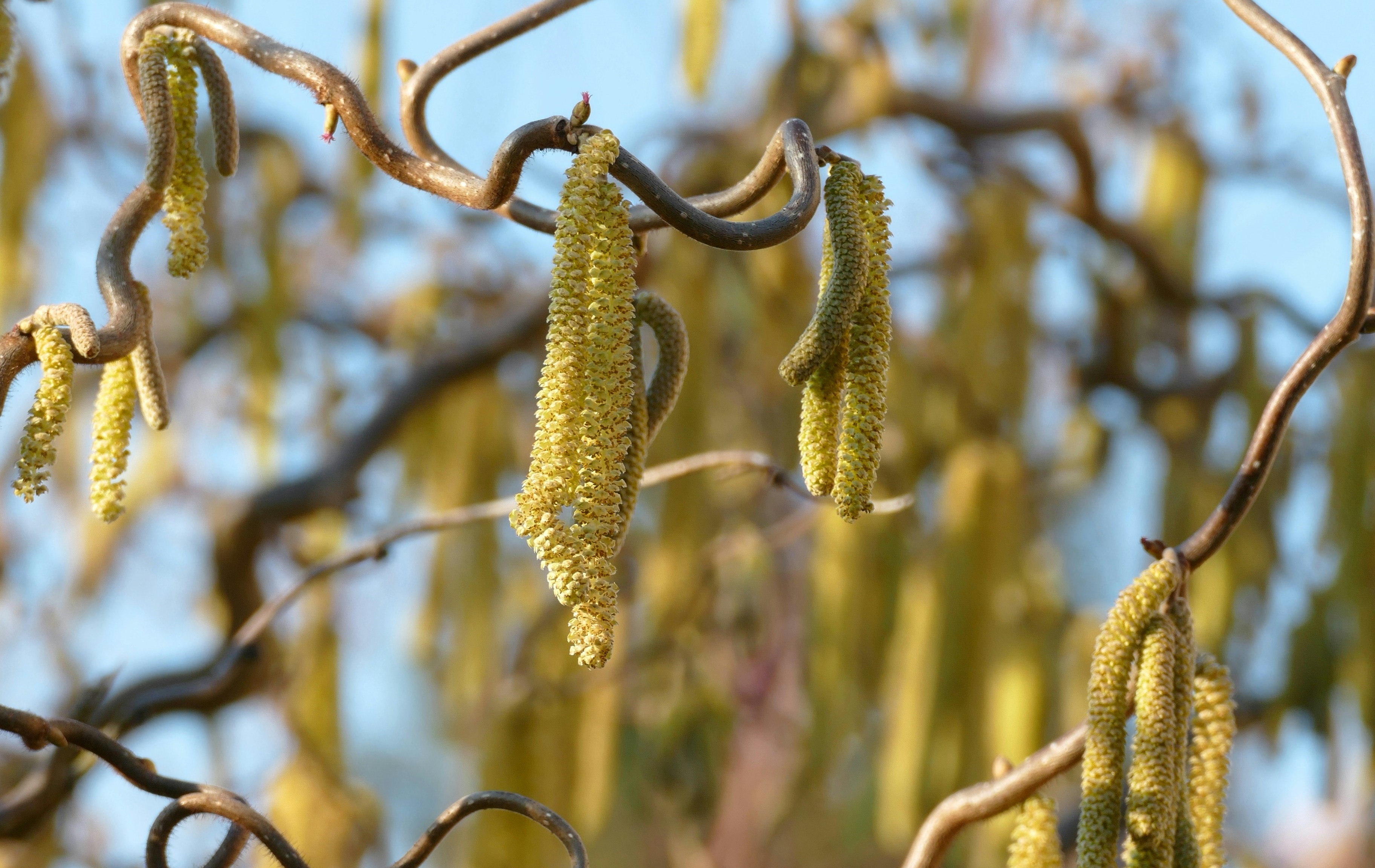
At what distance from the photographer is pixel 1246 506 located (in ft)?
2.60

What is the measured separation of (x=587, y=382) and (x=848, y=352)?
0.15 m

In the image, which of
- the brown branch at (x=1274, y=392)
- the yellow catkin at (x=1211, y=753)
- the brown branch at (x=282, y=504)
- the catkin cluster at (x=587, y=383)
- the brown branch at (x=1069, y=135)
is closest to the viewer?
the catkin cluster at (x=587, y=383)

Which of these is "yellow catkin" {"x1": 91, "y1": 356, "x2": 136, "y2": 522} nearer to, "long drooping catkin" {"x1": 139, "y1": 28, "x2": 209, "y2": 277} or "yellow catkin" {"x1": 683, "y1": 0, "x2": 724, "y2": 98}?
"long drooping catkin" {"x1": 139, "y1": 28, "x2": 209, "y2": 277}

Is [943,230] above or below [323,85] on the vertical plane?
above

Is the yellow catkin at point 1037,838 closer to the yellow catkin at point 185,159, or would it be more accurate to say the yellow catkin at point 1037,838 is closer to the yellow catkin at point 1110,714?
the yellow catkin at point 1110,714

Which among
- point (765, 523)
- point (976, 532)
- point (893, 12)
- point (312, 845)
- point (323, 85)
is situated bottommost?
point (312, 845)

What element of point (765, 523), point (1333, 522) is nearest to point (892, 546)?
point (1333, 522)

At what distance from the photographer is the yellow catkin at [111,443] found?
0.79m

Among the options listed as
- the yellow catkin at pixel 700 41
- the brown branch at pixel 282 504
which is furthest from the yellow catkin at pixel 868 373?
the yellow catkin at pixel 700 41

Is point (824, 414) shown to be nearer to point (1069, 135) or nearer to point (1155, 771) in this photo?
→ point (1155, 771)

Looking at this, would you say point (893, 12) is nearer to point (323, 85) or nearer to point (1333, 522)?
point (1333, 522)

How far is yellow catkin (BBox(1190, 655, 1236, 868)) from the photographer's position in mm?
850

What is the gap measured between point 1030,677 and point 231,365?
206 cm

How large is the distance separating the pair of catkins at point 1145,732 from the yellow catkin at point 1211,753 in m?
0.01
